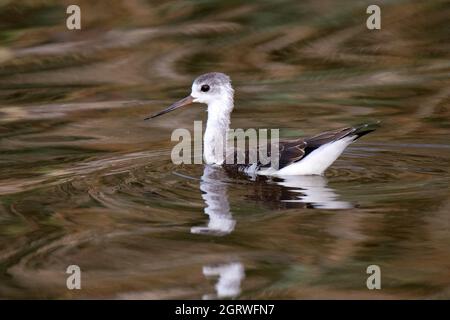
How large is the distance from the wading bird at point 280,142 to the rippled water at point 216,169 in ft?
0.63

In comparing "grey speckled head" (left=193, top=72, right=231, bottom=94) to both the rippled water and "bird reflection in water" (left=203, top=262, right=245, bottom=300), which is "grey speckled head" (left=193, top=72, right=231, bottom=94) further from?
"bird reflection in water" (left=203, top=262, right=245, bottom=300)

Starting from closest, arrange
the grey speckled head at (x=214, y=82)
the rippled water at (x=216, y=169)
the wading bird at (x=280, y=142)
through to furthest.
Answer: the rippled water at (x=216, y=169)
the wading bird at (x=280, y=142)
the grey speckled head at (x=214, y=82)

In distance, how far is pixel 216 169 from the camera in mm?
10422

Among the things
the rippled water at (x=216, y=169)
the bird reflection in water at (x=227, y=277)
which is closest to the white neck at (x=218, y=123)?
the rippled water at (x=216, y=169)

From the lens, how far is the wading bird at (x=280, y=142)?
32.0ft

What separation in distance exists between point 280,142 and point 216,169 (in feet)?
2.17

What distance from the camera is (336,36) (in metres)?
15.0

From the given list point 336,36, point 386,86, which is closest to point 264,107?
point 386,86

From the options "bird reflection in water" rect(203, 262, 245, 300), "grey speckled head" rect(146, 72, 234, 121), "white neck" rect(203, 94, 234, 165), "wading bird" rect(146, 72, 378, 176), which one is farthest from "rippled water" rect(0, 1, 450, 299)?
"grey speckled head" rect(146, 72, 234, 121)

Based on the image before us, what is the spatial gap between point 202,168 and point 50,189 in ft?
5.29

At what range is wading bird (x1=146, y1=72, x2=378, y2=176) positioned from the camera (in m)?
9.75

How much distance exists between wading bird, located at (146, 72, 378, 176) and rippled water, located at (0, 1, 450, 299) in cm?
19

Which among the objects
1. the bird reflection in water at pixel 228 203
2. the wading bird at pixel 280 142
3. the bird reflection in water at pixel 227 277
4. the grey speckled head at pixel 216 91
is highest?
the grey speckled head at pixel 216 91

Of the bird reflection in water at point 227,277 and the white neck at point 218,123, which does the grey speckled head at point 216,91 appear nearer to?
the white neck at point 218,123
